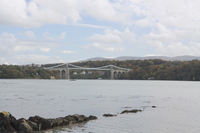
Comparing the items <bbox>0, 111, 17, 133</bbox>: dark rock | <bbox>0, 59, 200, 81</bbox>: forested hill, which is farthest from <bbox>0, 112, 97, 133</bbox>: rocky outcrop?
<bbox>0, 59, 200, 81</bbox>: forested hill

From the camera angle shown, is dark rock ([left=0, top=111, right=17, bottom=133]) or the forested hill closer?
dark rock ([left=0, top=111, right=17, bottom=133])

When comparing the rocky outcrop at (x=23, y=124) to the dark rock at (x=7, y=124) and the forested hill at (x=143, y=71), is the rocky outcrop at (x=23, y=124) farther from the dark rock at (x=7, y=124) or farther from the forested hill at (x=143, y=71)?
the forested hill at (x=143, y=71)

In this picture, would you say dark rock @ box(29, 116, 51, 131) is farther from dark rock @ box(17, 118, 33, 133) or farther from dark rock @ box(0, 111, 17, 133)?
dark rock @ box(0, 111, 17, 133)

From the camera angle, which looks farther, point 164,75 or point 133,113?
point 164,75

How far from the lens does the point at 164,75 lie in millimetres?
92312

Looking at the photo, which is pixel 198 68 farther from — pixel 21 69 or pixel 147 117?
pixel 147 117

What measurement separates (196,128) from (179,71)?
77447 mm

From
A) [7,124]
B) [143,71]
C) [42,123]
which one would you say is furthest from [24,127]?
[143,71]

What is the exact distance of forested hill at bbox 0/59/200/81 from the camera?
82.7 m

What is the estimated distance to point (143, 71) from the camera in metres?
102

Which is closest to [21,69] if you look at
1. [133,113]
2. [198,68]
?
[198,68]

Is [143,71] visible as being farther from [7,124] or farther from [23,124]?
[7,124]

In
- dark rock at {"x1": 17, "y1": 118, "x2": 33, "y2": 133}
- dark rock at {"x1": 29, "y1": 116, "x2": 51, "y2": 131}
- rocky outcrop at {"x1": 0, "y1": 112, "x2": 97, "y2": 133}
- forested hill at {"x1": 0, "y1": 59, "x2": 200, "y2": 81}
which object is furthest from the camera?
forested hill at {"x1": 0, "y1": 59, "x2": 200, "y2": 81}

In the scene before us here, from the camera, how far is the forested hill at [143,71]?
271 feet
